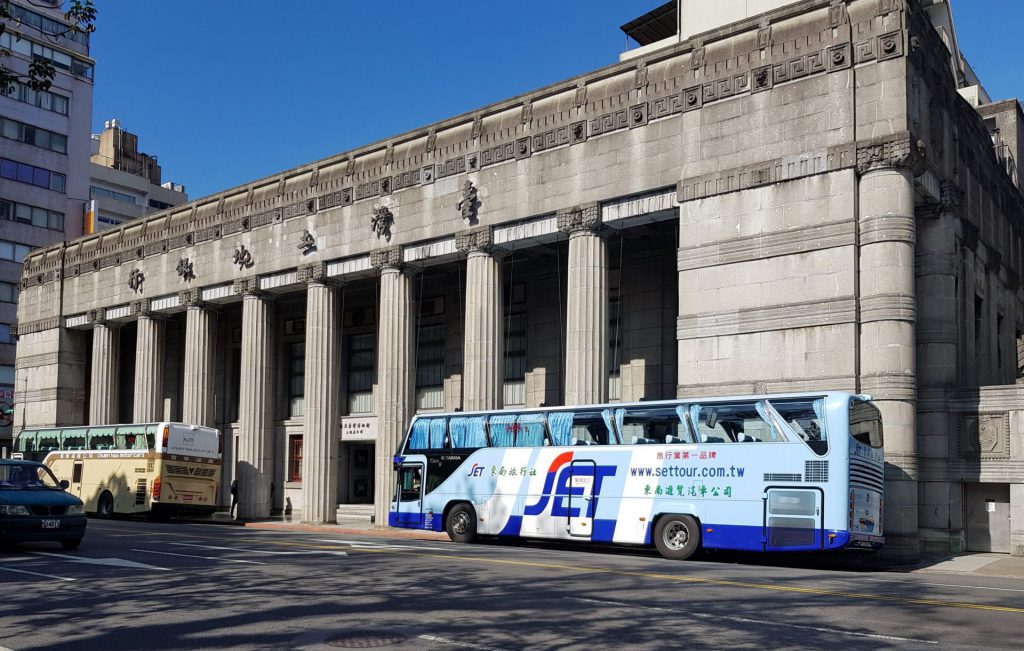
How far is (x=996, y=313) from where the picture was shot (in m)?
36.7

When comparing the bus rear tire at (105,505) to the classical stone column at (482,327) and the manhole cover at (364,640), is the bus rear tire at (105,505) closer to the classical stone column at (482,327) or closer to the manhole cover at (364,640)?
the classical stone column at (482,327)

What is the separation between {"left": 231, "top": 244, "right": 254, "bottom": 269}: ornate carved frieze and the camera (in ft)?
148

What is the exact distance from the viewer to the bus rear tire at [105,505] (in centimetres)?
4006

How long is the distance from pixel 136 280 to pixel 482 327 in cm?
2363

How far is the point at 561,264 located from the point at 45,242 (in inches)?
1855

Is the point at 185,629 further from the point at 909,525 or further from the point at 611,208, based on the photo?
the point at 611,208

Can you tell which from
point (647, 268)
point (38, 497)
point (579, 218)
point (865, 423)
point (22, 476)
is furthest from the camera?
point (647, 268)

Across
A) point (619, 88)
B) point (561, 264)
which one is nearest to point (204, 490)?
point (561, 264)

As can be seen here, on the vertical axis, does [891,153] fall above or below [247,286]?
above

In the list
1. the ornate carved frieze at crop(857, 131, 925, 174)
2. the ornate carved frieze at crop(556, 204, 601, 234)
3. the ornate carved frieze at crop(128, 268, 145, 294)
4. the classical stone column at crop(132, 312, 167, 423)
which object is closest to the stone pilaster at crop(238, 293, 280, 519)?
the classical stone column at crop(132, 312, 167, 423)

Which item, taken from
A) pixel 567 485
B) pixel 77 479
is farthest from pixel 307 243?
pixel 567 485

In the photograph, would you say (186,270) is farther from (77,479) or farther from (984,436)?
(984,436)

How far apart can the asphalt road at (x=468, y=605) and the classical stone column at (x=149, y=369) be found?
30658 mm

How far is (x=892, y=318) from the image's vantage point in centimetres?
2652
